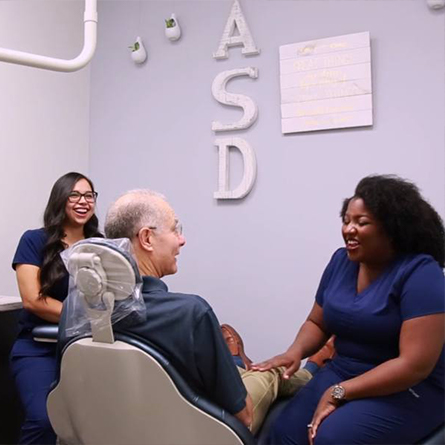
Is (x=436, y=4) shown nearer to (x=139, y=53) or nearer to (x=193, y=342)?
(x=139, y=53)

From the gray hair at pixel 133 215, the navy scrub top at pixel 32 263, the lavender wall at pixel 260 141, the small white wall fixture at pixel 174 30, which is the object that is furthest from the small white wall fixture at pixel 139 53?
the gray hair at pixel 133 215

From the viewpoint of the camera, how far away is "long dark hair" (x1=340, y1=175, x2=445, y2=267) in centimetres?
145

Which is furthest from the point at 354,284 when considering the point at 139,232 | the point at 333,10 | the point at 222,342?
the point at 333,10

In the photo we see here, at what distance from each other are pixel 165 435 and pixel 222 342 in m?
0.23

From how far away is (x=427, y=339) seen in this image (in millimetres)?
1280

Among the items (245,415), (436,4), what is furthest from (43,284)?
(436,4)

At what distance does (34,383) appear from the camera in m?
1.75

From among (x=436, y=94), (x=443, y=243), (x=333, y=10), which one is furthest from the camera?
Answer: (x=333, y=10)

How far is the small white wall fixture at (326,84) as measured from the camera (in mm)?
2352

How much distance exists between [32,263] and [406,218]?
4.49ft

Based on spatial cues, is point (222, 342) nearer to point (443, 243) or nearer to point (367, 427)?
point (367, 427)

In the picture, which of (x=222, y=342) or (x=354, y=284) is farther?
(x=354, y=284)

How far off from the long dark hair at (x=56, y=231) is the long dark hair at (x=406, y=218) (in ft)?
3.85

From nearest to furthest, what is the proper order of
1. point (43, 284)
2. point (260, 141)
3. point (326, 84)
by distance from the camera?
1. point (43, 284)
2. point (326, 84)
3. point (260, 141)
